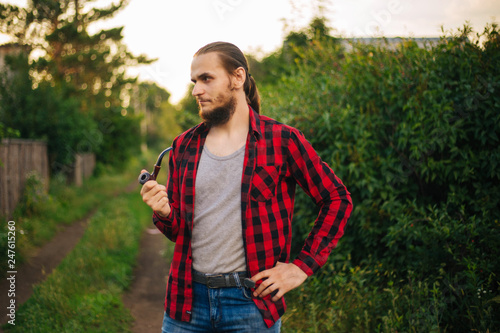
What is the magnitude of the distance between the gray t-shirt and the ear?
35cm

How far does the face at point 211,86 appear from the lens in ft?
6.40

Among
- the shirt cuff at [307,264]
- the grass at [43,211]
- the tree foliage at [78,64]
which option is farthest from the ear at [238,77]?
the tree foliage at [78,64]

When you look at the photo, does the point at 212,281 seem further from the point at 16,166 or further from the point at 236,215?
the point at 16,166

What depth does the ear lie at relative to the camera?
201 cm

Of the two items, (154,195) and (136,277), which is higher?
(154,195)

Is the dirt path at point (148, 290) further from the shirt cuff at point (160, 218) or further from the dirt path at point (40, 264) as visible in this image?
the shirt cuff at point (160, 218)

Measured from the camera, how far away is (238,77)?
2.03m

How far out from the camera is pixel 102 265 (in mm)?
6422

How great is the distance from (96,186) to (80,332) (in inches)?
533

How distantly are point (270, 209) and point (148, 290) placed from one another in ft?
16.1

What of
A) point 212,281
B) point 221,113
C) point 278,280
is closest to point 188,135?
point 221,113

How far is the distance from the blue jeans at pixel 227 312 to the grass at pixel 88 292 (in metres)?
2.92

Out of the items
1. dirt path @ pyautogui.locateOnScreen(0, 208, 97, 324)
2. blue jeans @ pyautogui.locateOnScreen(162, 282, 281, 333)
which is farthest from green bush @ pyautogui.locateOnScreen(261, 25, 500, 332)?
dirt path @ pyautogui.locateOnScreen(0, 208, 97, 324)

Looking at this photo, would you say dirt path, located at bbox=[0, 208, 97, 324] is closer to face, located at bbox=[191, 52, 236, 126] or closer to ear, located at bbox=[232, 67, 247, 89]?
face, located at bbox=[191, 52, 236, 126]
